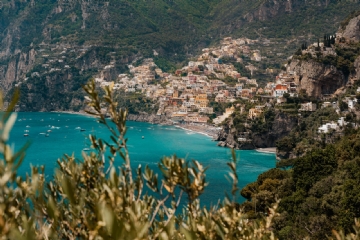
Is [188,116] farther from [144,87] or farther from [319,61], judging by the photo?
[319,61]

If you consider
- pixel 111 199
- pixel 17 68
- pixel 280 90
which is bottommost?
pixel 111 199

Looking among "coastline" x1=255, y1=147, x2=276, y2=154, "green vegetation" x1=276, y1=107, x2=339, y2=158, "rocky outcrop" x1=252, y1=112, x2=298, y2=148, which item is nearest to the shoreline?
"rocky outcrop" x1=252, y1=112, x2=298, y2=148

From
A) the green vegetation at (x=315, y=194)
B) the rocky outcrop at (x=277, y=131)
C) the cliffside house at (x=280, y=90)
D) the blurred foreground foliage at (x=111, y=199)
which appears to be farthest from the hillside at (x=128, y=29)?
the blurred foreground foliage at (x=111, y=199)

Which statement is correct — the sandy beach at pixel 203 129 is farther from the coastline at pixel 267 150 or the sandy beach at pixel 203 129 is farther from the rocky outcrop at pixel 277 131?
the coastline at pixel 267 150

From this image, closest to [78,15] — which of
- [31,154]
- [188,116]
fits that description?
[188,116]

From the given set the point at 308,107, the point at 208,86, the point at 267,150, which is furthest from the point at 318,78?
the point at 208,86

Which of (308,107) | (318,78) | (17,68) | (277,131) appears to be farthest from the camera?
(17,68)

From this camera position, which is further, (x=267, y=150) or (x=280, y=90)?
(x=280, y=90)

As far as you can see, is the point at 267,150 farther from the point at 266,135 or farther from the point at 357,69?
the point at 357,69
